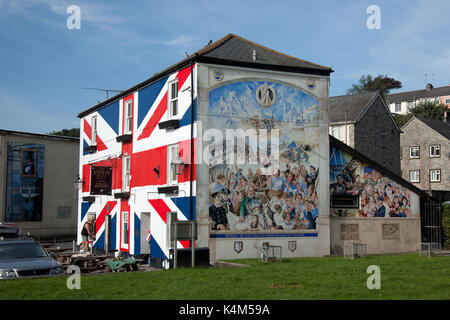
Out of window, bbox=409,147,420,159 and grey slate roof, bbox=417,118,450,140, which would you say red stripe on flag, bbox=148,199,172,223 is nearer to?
grey slate roof, bbox=417,118,450,140

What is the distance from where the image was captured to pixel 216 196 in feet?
68.5

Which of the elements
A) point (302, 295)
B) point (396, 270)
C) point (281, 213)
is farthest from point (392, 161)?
point (302, 295)

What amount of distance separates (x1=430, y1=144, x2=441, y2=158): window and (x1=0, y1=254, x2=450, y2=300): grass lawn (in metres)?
41.2

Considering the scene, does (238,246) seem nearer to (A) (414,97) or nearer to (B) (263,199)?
(B) (263,199)

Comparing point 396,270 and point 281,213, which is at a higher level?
point 281,213

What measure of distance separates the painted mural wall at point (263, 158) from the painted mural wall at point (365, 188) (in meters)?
1.72

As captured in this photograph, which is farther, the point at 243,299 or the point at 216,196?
the point at 216,196

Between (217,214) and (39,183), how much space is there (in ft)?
80.7

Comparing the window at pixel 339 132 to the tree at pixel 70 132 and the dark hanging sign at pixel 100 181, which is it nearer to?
the dark hanging sign at pixel 100 181

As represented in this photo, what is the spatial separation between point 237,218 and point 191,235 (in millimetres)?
4372

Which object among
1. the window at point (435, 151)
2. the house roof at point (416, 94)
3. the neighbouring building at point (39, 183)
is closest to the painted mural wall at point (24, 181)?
the neighbouring building at point (39, 183)

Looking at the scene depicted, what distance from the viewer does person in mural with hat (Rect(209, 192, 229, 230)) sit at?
20753 millimetres
